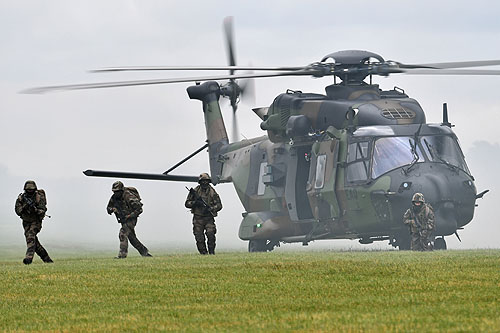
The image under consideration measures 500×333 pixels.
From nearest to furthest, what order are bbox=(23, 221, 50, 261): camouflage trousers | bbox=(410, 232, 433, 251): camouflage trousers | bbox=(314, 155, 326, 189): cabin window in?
bbox=(23, 221, 50, 261): camouflage trousers → bbox=(410, 232, 433, 251): camouflage trousers → bbox=(314, 155, 326, 189): cabin window

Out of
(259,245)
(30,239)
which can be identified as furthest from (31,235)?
(259,245)

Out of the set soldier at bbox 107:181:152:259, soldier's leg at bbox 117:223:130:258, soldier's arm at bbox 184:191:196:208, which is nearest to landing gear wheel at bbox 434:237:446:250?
soldier's arm at bbox 184:191:196:208

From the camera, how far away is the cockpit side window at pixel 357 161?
95.6ft

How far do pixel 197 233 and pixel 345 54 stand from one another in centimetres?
709

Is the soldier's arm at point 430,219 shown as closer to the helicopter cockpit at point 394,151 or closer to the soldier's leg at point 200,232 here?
the helicopter cockpit at point 394,151

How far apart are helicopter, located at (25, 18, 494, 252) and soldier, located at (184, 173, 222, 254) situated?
3137mm

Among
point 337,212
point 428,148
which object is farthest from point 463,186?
point 337,212

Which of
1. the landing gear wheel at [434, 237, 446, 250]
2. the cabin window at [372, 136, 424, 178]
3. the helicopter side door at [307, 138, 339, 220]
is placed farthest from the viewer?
the helicopter side door at [307, 138, 339, 220]

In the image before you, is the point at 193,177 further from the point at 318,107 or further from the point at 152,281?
the point at 152,281

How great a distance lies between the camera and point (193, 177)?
118 feet

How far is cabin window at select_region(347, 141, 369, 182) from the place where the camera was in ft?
95.6

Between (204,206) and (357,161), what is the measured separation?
473cm

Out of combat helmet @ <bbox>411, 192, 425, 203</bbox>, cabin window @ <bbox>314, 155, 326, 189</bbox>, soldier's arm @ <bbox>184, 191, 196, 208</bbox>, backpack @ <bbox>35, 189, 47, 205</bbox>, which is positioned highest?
cabin window @ <bbox>314, 155, 326, 189</bbox>

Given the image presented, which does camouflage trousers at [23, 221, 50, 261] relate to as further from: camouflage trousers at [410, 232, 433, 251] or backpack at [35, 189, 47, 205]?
camouflage trousers at [410, 232, 433, 251]
